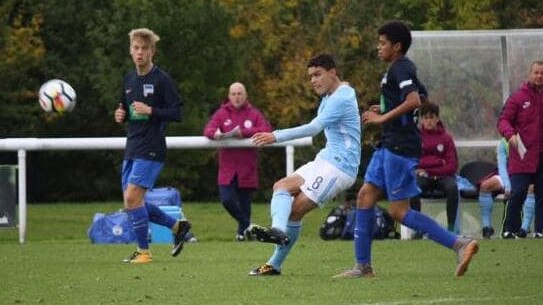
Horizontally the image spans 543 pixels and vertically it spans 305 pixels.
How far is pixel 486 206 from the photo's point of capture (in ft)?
71.4

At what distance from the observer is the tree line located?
37.6 meters

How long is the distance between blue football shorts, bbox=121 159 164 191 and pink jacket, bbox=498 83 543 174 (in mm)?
5595

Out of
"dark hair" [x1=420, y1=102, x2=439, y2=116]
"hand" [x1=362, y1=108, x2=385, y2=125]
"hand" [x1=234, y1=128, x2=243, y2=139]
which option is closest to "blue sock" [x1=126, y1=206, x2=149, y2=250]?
"hand" [x1=362, y1=108, x2=385, y2=125]

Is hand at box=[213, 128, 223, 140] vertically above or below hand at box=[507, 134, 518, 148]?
below

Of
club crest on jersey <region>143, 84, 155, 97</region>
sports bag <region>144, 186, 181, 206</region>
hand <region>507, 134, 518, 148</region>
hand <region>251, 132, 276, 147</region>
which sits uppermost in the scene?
hand <region>251, 132, 276, 147</region>

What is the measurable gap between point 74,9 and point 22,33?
3242 millimetres

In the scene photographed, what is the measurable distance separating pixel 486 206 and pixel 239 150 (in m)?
3.23

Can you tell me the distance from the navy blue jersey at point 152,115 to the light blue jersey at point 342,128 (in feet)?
9.21

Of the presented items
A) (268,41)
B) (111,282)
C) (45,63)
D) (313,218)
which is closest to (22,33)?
(45,63)

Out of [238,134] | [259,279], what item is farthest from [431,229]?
[238,134]

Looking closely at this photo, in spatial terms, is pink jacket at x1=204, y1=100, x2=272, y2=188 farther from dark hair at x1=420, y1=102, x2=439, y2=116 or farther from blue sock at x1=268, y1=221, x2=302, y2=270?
blue sock at x1=268, y1=221, x2=302, y2=270

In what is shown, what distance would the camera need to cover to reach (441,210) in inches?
869

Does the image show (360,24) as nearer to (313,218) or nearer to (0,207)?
(313,218)

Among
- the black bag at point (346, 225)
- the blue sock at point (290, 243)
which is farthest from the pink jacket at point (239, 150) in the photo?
the blue sock at point (290, 243)
